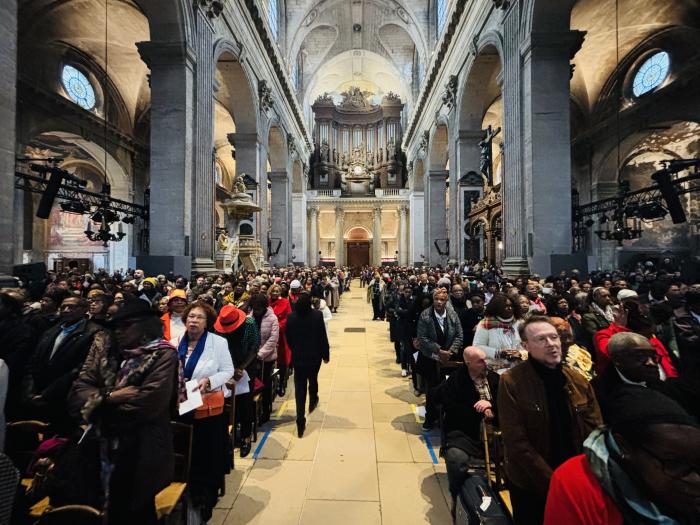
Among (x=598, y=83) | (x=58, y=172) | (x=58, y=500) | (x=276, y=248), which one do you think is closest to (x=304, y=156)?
(x=276, y=248)

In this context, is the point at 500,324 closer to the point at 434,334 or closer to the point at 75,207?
the point at 434,334

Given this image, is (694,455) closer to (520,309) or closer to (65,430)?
(65,430)

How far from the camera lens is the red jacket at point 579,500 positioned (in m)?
1.18

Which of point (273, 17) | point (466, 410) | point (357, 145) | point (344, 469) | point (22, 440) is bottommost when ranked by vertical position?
point (344, 469)

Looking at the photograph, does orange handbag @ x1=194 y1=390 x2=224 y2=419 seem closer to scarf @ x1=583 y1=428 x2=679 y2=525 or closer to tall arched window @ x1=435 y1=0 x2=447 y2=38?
scarf @ x1=583 y1=428 x2=679 y2=525

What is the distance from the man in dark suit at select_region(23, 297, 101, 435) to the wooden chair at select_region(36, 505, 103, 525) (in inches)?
37.4

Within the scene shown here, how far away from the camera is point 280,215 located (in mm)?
25859

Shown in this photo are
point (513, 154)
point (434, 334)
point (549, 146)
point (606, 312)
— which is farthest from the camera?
point (513, 154)

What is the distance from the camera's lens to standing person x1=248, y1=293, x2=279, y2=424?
455cm

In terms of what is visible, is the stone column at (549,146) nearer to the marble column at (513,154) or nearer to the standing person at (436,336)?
the marble column at (513,154)

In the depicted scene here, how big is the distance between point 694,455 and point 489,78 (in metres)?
18.3

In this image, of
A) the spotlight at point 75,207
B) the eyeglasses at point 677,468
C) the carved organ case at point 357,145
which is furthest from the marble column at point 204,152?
the carved organ case at point 357,145

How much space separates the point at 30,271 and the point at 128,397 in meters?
9.14

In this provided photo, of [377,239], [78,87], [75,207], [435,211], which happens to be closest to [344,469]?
[75,207]
